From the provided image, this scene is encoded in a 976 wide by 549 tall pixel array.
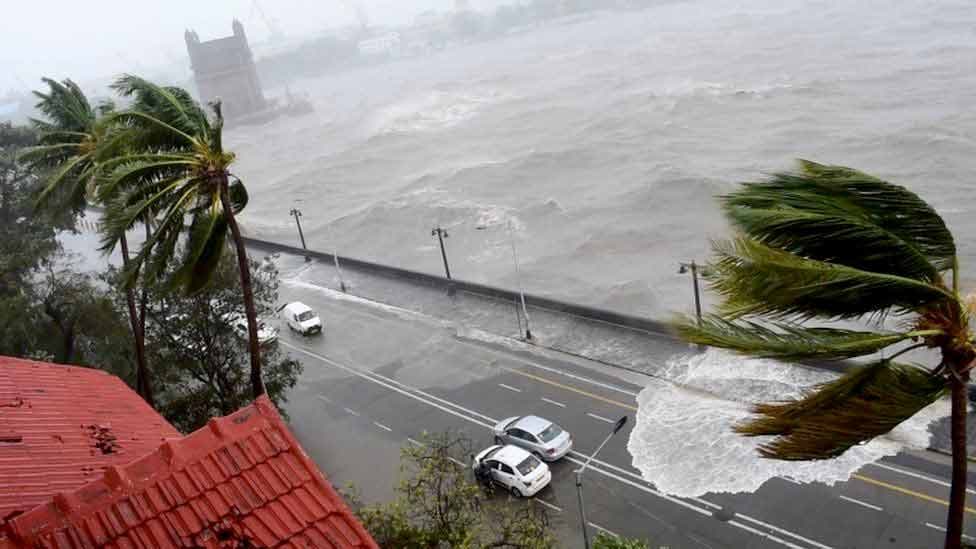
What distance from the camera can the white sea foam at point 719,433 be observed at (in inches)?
915

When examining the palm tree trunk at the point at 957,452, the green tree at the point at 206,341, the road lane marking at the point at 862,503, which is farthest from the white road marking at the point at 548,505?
the palm tree trunk at the point at 957,452

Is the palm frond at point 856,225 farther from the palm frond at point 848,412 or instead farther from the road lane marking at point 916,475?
the road lane marking at point 916,475

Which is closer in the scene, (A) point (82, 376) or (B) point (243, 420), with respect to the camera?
(B) point (243, 420)

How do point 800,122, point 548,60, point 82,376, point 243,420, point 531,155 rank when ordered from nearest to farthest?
point 243,420 < point 82,376 < point 800,122 < point 531,155 < point 548,60

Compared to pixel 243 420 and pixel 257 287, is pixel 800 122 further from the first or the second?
pixel 243 420

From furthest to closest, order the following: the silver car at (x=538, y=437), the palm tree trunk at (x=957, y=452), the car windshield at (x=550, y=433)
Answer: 1. the car windshield at (x=550, y=433)
2. the silver car at (x=538, y=437)
3. the palm tree trunk at (x=957, y=452)

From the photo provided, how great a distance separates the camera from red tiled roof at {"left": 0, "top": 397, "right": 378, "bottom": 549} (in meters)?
6.32

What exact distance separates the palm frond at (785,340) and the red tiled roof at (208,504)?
3.95 meters

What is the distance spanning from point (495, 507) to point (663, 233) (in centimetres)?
3888

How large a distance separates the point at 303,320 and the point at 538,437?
1809 cm

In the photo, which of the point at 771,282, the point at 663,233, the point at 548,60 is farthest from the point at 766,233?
the point at 548,60

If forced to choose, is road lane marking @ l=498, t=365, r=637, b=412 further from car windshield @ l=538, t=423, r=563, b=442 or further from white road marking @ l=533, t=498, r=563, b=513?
white road marking @ l=533, t=498, r=563, b=513

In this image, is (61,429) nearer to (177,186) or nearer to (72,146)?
(177,186)

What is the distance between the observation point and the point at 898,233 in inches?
324
